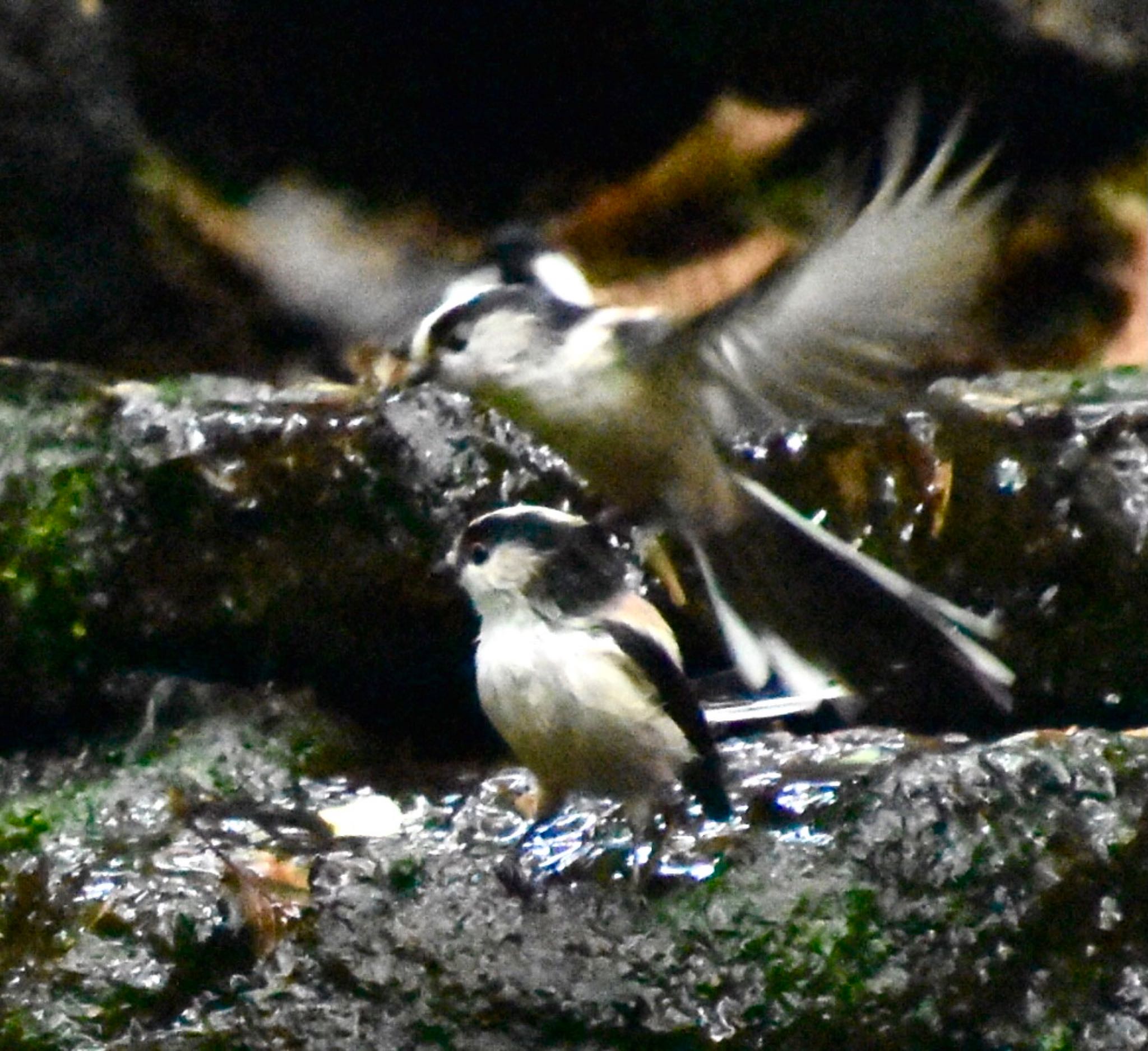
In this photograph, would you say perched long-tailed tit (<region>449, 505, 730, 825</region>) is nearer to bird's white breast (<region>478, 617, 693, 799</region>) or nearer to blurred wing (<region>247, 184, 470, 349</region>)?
bird's white breast (<region>478, 617, 693, 799</region>)

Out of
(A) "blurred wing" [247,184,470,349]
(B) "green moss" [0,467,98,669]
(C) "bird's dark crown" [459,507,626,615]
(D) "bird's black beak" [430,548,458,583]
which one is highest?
(A) "blurred wing" [247,184,470,349]

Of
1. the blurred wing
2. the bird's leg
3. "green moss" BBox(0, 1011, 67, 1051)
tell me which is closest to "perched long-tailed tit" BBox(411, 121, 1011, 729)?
the bird's leg

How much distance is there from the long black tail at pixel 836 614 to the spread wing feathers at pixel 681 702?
41 centimetres

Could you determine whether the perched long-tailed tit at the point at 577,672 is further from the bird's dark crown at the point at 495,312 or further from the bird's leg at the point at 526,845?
the bird's dark crown at the point at 495,312

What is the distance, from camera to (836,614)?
4.06 m

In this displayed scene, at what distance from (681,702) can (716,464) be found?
A: 668mm

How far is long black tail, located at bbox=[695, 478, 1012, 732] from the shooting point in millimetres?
4066

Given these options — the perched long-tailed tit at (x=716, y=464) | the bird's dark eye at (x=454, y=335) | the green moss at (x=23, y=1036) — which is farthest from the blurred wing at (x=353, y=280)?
the green moss at (x=23, y=1036)

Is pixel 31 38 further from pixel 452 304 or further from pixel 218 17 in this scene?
pixel 452 304

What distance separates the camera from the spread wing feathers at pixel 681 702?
3686 mm

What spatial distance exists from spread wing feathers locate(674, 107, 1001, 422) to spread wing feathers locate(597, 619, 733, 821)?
57 centimetres

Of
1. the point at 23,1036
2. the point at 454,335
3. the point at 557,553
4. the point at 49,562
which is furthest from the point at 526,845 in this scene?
the point at 49,562

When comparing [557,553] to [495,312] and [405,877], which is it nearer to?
[495,312]

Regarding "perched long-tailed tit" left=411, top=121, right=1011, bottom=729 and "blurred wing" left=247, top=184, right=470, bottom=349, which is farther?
"blurred wing" left=247, top=184, right=470, bottom=349
